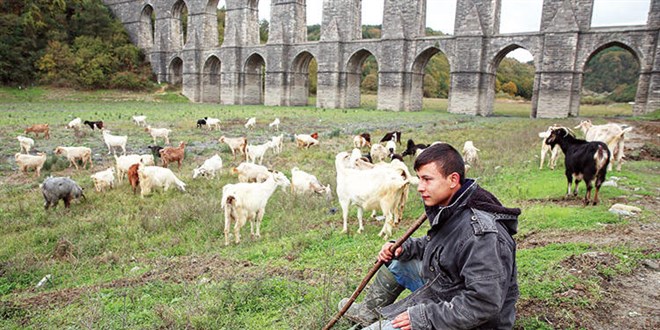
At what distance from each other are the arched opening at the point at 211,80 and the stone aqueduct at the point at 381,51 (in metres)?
0.11

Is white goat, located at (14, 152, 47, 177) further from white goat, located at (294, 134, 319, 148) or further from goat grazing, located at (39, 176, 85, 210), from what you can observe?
white goat, located at (294, 134, 319, 148)

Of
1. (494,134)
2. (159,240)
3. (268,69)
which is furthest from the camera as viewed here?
(268,69)

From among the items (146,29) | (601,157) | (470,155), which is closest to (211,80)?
(146,29)

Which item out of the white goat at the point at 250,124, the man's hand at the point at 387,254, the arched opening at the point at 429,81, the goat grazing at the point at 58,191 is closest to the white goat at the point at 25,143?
the goat grazing at the point at 58,191

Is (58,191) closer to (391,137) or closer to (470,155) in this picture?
(470,155)

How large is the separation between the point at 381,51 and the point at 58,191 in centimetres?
3020

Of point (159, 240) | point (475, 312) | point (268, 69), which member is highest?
point (268, 69)

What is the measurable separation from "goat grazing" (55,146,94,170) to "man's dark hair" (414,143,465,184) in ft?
38.8

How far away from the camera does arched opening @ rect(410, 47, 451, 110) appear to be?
114 ft

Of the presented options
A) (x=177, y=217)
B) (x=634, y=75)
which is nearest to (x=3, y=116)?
(x=177, y=217)

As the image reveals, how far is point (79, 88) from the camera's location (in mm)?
42594

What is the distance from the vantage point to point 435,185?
9.09 ft

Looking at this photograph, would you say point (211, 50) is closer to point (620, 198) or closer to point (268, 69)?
point (268, 69)

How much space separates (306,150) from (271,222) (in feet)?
24.2
